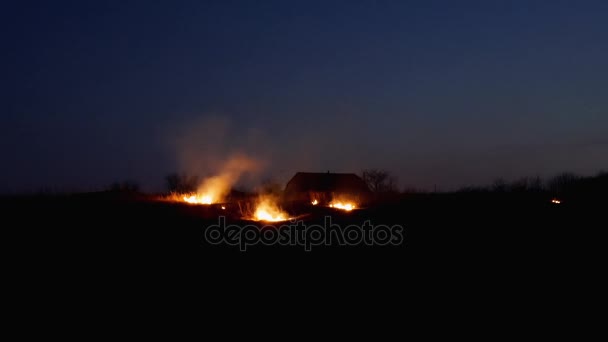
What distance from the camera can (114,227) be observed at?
38.0 feet

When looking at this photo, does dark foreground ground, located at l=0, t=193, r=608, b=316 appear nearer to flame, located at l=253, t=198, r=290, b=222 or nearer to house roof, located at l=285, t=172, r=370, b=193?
flame, located at l=253, t=198, r=290, b=222

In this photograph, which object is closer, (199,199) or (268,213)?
(268,213)

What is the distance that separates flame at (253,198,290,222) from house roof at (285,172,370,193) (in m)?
21.8

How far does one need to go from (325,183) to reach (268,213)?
946 inches

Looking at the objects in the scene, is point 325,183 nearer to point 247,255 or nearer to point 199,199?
point 199,199

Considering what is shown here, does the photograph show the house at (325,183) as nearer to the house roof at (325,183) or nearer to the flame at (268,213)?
the house roof at (325,183)

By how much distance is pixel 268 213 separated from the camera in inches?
535

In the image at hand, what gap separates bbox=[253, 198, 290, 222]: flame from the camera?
13.1m

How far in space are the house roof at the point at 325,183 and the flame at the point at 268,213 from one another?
21.8 m

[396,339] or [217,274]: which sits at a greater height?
[217,274]

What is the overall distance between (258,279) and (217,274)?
0.82m

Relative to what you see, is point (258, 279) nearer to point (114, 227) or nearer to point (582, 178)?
point (114, 227)

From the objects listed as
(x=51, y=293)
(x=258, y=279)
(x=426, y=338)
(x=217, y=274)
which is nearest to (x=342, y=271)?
(x=258, y=279)

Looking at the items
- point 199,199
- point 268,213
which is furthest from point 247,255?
point 199,199
